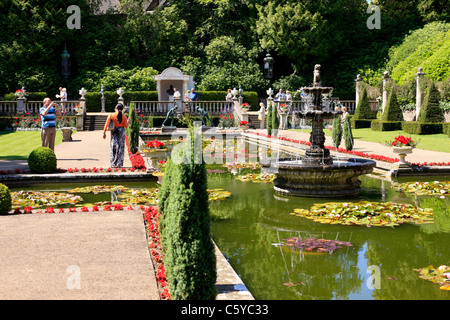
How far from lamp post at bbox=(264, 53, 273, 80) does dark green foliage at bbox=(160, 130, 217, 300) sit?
121 feet

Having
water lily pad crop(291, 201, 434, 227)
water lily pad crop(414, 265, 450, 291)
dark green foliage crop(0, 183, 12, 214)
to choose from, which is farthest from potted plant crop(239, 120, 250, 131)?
water lily pad crop(414, 265, 450, 291)

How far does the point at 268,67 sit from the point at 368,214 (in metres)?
33.2

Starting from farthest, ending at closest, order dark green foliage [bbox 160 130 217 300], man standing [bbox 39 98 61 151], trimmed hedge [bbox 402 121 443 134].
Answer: trimmed hedge [bbox 402 121 443 134]
man standing [bbox 39 98 61 151]
dark green foliage [bbox 160 130 217 300]

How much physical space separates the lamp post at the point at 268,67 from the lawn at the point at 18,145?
19.8 meters

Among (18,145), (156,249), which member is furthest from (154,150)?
(18,145)

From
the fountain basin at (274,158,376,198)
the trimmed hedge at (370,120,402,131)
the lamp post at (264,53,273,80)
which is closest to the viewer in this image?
the fountain basin at (274,158,376,198)

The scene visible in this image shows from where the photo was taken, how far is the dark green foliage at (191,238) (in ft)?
14.1

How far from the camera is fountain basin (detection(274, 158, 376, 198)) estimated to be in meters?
10.3

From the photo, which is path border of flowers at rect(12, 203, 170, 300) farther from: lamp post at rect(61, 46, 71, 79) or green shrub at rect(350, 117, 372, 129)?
lamp post at rect(61, 46, 71, 79)

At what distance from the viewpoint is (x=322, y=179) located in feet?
34.2

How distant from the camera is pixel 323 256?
6.50 meters

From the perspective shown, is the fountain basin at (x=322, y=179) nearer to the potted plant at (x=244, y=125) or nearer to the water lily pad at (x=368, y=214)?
the water lily pad at (x=368, y=214)

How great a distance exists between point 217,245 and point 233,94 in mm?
28867
